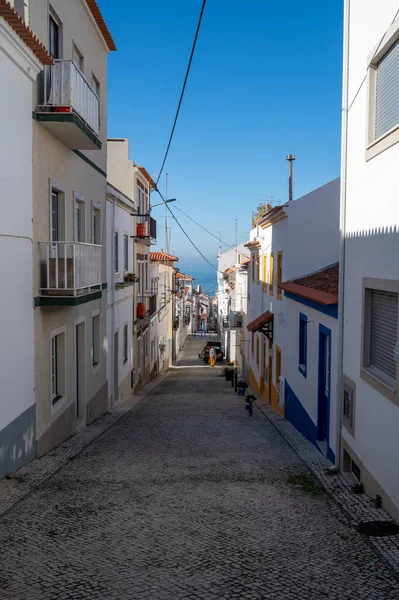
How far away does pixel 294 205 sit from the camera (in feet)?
53.9

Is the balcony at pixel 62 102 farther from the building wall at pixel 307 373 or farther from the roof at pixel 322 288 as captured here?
the building wall at pixel 307 373

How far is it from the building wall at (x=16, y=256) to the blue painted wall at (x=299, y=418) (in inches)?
203

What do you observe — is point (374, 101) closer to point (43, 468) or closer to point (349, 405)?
point (349, 405)

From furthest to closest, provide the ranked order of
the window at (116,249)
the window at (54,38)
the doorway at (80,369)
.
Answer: the window at (116,249) < the doorway at (80,369) < the window at (54,38)

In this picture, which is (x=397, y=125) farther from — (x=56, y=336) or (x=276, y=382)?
(x=276, y=382)

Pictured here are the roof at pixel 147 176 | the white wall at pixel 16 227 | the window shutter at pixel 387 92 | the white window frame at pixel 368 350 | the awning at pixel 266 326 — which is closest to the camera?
the white window frame at pixel 368 350

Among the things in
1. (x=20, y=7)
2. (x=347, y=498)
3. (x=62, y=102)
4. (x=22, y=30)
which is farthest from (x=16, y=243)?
(x=347, y=498)

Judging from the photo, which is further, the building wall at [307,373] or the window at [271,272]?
the window at [271,272]

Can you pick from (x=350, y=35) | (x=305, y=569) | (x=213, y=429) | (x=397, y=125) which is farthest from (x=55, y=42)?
(x=305, y=569)

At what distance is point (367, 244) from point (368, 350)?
1.45 metres

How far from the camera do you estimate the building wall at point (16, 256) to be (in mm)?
7871

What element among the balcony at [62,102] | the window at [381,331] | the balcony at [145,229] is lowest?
the window at [381,331]

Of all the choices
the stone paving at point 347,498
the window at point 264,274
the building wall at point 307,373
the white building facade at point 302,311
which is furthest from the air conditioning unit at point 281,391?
the window at point 264,274

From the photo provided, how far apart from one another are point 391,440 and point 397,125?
139 inches
